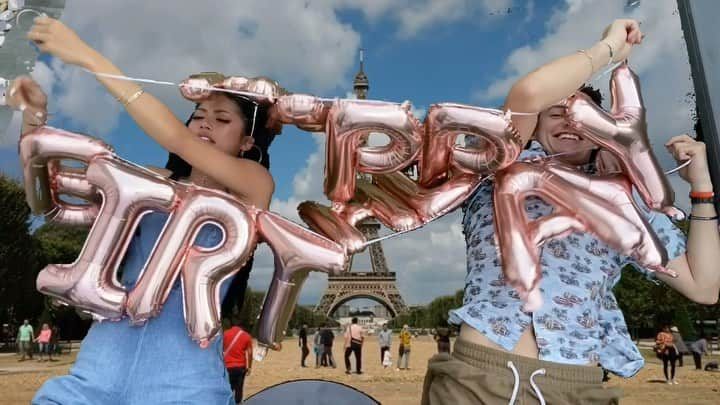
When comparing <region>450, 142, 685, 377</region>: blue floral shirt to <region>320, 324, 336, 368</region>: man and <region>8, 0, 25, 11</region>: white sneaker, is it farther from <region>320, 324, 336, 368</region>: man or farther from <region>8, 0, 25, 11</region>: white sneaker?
<region>320, 324, 336, 368</region>: man

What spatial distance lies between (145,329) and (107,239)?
282 millimetres

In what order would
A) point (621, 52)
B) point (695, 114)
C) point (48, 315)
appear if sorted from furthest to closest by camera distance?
1. point (48, 315)
2. point (695, 114)
3. point (621, 52)

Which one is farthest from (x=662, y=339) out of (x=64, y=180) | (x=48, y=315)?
(x=48, y=315)

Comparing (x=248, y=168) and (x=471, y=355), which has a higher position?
(x=248, y=168)

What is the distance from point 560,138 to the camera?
82.2 inches

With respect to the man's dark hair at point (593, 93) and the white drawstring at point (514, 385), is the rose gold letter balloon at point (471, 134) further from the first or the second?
the white drawstring at point (514, 385)

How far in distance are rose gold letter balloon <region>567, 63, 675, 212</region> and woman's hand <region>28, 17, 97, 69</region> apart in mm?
1386

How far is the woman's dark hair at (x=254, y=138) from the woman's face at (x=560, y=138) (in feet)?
2.86

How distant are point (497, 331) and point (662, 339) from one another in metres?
13.6

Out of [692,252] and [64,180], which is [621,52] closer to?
[692,252]

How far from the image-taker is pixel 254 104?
7.02 ft

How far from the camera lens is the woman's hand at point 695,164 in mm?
2102

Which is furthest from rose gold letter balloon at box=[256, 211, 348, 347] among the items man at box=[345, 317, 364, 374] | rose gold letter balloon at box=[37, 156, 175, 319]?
man at box=[345, 317, 364, 374]

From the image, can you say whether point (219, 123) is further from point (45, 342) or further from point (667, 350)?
point (45, 342)
